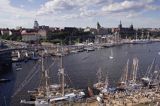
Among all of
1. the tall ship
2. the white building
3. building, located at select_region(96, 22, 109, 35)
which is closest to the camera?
the tall ship

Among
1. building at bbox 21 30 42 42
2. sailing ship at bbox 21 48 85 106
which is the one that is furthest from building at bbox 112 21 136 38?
sailing ship at bbox 21 48 85 106

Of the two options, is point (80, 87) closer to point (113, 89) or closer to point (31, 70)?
point (113, 89)

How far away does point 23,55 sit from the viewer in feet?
196

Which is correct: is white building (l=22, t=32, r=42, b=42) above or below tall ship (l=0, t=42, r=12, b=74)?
above

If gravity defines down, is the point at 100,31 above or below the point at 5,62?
above

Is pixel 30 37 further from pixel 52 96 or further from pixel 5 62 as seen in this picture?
pixel 52 96

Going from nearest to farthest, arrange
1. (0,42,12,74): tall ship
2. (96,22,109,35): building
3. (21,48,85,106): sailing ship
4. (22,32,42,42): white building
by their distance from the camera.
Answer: (21,48,85,106): sailing ship
(0,42,12,74): tall ship
(22,32,42,42): white building
(96,22,109,35): building

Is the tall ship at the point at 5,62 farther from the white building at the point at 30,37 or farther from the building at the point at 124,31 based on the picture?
the building at the point at 124,31

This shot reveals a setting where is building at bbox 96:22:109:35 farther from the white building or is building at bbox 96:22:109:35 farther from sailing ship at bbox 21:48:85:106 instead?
sailing ship at bbox 21:48:85:106

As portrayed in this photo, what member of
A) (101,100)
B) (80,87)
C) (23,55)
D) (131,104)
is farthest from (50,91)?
(23,55)

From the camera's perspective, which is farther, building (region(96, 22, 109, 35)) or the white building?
building (region(96, 22, 109, 35))

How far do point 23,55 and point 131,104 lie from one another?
39.7 metres

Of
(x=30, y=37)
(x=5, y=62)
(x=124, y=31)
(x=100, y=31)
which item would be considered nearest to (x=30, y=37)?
(x=30, y=37)

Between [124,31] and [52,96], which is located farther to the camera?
[124,31]
